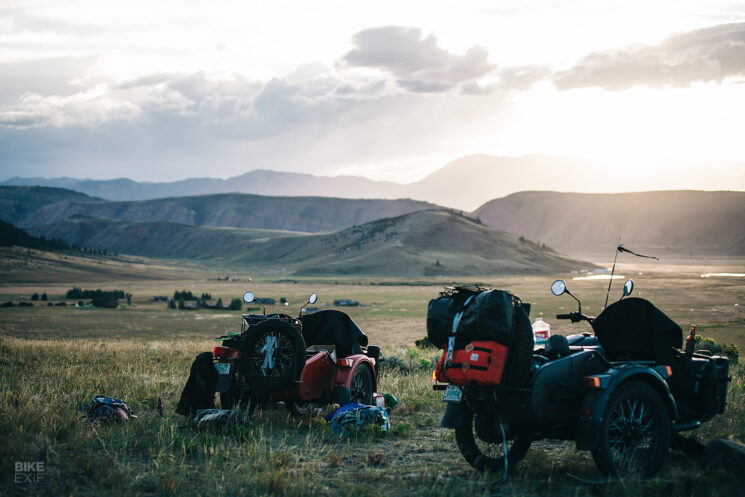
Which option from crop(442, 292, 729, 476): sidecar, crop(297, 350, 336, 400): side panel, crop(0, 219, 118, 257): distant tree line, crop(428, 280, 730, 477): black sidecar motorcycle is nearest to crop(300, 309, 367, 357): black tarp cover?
crop(297, 350, 336, 400): side panel

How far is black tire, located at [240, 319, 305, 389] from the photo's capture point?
8.65 m

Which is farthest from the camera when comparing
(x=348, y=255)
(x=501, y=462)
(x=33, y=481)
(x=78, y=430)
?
(x=348, y=255)

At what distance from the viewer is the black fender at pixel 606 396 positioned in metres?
6.20

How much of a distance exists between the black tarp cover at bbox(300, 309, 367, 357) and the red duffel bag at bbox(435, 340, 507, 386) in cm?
374

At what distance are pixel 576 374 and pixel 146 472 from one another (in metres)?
4.54

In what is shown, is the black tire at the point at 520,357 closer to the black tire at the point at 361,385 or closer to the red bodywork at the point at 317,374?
the red bodywork at the point at 317,374

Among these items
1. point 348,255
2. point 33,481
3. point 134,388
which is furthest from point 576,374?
point 348,255

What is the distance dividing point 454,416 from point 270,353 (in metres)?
3.10

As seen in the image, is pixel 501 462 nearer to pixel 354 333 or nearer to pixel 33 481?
pixel 354 333

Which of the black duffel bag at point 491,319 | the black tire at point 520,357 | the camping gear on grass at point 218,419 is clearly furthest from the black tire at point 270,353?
the black tire at point 520,357

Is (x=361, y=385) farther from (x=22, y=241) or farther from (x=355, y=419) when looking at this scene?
(x=22, y=241)

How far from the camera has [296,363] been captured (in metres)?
8.59

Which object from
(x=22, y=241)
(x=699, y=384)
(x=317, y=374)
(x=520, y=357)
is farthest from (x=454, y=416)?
(x=22, y=241)

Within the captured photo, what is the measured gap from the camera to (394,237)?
5394 inches
